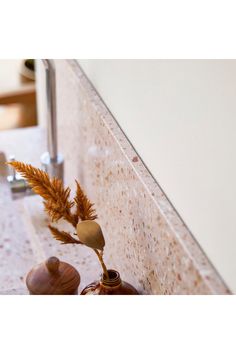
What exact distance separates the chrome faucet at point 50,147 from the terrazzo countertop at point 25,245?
4 centimetres

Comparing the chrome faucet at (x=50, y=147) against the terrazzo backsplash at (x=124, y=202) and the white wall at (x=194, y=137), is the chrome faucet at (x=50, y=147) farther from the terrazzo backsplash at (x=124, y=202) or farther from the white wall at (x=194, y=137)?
the white wall at (x=194, y=137)

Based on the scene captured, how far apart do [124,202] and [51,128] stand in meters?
0.36

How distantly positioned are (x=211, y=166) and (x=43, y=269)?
389 mm

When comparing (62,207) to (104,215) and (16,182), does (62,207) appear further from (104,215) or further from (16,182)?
(16,182)

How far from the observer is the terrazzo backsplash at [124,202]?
0.79m

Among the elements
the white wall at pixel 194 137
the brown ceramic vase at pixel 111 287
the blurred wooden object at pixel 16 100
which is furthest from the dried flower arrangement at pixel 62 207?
the blurred wooden object at pixel 16 100

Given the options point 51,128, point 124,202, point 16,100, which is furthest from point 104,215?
point 16,100

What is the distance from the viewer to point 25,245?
134 centimetres

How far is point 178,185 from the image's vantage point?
85 cm

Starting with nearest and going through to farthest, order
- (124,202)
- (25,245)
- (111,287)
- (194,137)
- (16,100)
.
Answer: (194,137) < (111,287) < (124,202) < (25,245) < (16,100)

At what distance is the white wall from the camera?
701mm
